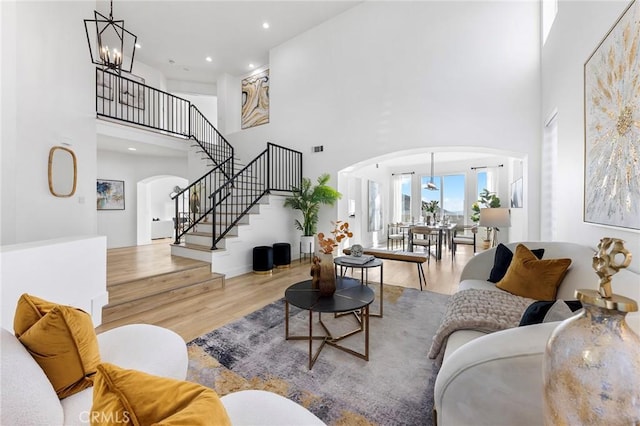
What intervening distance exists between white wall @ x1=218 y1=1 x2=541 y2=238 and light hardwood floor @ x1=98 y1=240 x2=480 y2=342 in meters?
1.99

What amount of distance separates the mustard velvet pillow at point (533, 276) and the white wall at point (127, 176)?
8.46m

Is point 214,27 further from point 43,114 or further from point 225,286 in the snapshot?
point 225,286

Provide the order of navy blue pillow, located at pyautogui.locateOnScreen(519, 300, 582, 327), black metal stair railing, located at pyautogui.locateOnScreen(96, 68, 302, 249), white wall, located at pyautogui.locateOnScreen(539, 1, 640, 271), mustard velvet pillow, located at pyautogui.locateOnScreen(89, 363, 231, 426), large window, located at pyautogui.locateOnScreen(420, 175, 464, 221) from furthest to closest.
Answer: large window, located at pyautogui.locateOnScreen(420, 175, 464, 221), black metal stair railing, located at pyautogui.locateOnScreen(96, 68, 302, 249), white wall, located at pyautogui.locateOnScreen(539, 1, 640, 271), navy blue pillow, located at pyautogui.locateOnScreen(519, 300, 582, 327), mustard velvet pillow, located at pyautogui.locateOnScreen(89, 363, 231, 426)

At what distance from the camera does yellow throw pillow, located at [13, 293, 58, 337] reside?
1087 mm

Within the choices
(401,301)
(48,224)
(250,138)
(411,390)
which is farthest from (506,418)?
(250,138)

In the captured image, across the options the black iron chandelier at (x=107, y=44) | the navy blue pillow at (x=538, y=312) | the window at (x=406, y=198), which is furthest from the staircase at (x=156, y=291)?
the window at (x=406, y=198)

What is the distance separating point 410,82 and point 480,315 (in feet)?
15.2

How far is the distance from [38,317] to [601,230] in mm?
3481

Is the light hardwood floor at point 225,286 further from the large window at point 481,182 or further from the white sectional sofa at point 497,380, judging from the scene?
the large window at point 481,182

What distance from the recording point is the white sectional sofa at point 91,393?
2.60ft

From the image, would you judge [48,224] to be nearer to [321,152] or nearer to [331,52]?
[321,152]

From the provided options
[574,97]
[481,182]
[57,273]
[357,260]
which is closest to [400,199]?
[481,182]

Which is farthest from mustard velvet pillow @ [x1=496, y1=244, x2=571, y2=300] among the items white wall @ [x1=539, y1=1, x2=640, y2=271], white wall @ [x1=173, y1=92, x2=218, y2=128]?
white wall @ [x1=173, y1=92, x2=218, y2=128]

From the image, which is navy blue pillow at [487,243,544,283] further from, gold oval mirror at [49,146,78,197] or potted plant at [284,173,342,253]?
gold oval mirror at [49,146,78,197]
